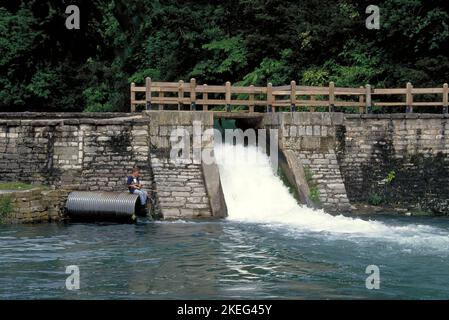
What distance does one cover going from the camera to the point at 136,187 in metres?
20.2

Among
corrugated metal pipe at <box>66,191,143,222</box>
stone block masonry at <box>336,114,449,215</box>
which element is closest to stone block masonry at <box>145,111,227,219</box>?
corrugated metal pipe at <box>66,191,143,222</box>

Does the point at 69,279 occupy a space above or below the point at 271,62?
below

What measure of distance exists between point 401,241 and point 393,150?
6766 mm

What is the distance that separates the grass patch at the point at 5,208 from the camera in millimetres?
18844

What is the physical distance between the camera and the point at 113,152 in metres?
21.2

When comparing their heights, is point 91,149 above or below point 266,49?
below

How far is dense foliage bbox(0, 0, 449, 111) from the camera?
26.9m

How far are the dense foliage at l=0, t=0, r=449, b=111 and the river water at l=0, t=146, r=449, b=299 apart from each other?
6.64 meters

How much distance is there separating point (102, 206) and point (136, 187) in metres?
1.14

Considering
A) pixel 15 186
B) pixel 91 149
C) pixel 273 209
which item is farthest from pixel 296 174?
pixel 15 186

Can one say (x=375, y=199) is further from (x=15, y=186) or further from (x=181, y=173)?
(x=15, y=186)

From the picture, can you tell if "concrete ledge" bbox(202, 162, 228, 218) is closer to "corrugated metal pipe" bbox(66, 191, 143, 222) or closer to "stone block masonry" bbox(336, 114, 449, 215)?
"corrugated metal pipe" bbox(66, 191, 143, 222)
